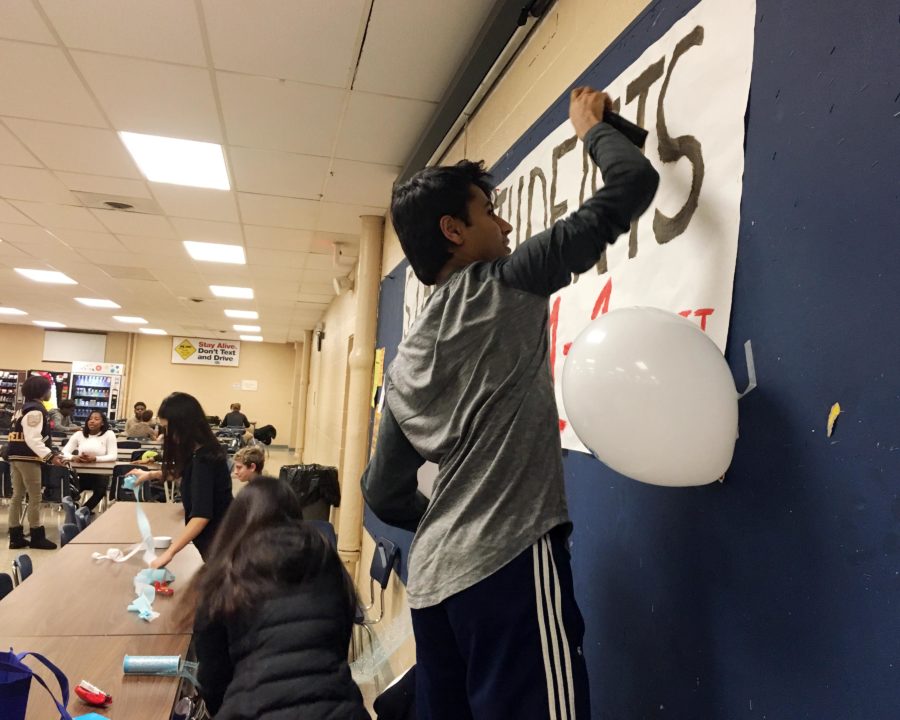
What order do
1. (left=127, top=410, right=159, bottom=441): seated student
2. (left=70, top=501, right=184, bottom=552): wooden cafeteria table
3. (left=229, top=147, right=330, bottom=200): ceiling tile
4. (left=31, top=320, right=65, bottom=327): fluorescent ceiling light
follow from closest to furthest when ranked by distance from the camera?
(left=70, top=501, right=184, bottom=552): wooden cafeteria table < (left=229, top=147, right=330, bottom=200): ceiling tile < (left=127, top=410, right=159, bottom=441): seated student < (left=31, top=320, right=65, bottom=327): fluorescent ceiling light

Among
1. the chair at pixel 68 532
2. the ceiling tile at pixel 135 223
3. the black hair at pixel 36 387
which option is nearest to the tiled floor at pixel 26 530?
the black hair at pixel 36 387

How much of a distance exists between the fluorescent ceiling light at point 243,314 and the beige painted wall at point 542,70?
7.47 meters

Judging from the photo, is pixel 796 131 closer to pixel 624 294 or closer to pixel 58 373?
pixel 624 294

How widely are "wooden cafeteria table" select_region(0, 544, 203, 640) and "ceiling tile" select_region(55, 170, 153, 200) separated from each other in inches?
90.9

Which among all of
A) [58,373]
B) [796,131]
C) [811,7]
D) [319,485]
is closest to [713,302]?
[796,131]

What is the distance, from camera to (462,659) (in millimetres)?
886

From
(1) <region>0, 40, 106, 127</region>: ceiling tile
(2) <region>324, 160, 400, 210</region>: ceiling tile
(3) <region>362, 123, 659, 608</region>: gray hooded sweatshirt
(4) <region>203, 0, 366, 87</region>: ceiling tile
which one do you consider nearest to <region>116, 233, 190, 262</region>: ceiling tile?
(2) <region>324, 160, 400, 210</region>: ceiling tile

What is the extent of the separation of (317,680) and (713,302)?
1088mm

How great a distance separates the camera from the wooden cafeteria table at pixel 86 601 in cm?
175

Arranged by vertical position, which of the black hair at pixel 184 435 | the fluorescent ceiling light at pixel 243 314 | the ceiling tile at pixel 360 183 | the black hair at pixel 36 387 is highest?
the fluorescent ceiling light at pixel 243 314

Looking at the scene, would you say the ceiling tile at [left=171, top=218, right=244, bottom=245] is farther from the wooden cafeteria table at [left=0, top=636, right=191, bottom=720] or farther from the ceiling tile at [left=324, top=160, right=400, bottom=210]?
the wooden cafeteria table at [left=0, top=636, right=191, bottom=720]

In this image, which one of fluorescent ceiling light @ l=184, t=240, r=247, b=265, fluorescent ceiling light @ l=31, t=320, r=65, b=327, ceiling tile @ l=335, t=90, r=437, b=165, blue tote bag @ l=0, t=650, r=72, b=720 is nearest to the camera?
blue tote bag @ l=0, t=650, r=72, b=720

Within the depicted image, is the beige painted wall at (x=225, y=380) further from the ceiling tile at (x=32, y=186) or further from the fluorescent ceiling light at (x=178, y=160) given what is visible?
the fluorescent ceiling light at (x=178, y=160)

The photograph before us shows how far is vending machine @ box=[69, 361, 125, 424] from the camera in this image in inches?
523
